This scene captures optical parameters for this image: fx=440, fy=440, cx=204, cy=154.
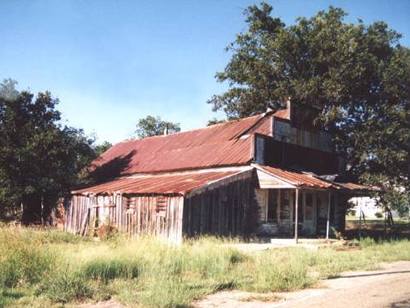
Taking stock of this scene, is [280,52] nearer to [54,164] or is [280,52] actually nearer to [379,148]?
[379,148]

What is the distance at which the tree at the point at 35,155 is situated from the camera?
83.5ft

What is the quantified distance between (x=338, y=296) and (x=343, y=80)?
836 inches

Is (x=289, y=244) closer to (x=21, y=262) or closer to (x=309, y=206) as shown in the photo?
(x=309, y=206)

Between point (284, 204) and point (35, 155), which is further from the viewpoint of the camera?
point (35, 155)

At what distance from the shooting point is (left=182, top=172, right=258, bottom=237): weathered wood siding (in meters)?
19.1

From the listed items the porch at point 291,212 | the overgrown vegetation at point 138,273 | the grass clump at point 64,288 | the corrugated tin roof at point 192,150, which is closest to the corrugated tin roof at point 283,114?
the corrugated tin roof at point 192,150

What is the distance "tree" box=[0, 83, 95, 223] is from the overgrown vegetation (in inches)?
613

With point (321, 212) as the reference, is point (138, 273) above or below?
below

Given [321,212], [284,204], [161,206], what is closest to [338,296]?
[161,206]

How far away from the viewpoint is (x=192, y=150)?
2800cm

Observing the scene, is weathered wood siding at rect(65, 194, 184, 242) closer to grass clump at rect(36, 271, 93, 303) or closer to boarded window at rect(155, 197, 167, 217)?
boarded window at rect(155, 197, 167, 217)

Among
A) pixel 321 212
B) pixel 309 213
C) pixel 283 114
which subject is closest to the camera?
pixel 309 213

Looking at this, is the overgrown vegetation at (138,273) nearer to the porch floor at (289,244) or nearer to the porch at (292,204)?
the porch floor at (289,244)

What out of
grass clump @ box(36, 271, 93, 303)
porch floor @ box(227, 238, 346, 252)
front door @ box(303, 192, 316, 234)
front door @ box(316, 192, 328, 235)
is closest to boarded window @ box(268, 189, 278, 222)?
front door @ box(303, 192, 316, 234)
